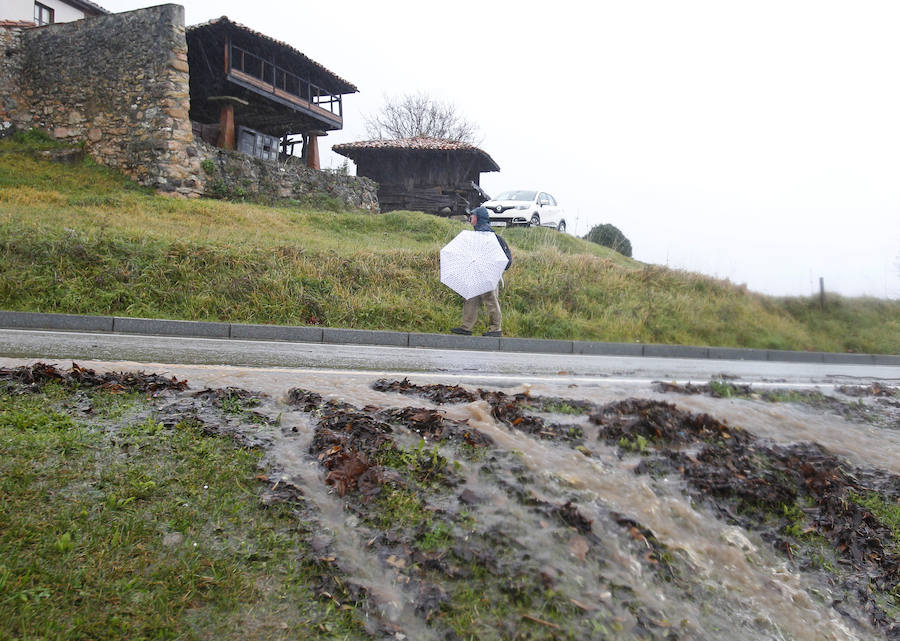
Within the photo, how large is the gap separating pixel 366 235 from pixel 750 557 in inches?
640

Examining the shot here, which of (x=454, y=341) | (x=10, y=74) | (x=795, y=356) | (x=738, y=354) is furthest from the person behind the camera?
(x=10, y=74)

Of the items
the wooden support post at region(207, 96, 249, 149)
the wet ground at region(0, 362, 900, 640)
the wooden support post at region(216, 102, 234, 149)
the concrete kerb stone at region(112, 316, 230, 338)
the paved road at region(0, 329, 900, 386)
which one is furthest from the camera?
the wooden support post at region(216, 102, 234, 149)

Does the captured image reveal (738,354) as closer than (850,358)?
Yes

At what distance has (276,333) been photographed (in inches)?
354

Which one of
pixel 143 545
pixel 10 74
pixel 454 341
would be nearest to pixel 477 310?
pixel 454 341

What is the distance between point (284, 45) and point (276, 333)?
17.4 metres

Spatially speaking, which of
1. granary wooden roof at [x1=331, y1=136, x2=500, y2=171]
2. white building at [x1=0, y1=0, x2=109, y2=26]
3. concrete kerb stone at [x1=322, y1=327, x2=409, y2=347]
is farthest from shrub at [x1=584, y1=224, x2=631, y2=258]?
white building at [x1=0, y1=0, x2=109, y2=26]

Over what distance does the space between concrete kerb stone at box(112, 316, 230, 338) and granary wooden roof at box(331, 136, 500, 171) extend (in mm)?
19515

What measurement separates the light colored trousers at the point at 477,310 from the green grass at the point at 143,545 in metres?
7.80

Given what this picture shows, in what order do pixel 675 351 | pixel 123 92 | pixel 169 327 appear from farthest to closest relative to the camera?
1. pixel 123 92
2. pixel 675 351
3. pixel 169 327

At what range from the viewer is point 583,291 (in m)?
13.6

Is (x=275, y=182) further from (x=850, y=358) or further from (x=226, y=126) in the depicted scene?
(x=850, y=358)

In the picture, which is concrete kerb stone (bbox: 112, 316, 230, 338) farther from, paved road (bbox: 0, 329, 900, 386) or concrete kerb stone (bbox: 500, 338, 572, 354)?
concrete kerb stone (bbox: 500, 338, 572, 354)

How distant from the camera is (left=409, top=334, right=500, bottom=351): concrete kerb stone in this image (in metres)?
9.74
